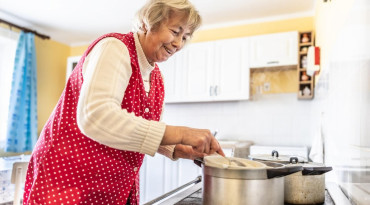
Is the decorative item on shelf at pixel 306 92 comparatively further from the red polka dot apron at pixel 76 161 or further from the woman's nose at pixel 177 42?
the red polka dot apron at pixel 76 161

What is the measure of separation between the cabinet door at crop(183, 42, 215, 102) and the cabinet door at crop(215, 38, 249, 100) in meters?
0.08

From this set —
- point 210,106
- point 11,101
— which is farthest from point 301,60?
point 11,101

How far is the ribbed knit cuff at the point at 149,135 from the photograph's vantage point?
712mm

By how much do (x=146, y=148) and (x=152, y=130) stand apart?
0.15 ft

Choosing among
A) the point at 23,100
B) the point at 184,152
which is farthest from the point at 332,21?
the point at 23,100

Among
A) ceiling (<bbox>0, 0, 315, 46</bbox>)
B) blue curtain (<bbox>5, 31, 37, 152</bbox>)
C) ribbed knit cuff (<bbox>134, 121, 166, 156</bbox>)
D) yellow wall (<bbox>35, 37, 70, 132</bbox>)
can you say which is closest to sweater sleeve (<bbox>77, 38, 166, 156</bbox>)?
ribbed knit cuff (<bbox>134, 121, 166, 156</bbox>)

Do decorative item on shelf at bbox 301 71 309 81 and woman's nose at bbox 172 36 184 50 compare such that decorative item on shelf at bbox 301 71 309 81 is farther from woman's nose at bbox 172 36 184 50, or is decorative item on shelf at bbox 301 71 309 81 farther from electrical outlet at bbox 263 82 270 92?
woman's nose at bbox 172 36 184 50

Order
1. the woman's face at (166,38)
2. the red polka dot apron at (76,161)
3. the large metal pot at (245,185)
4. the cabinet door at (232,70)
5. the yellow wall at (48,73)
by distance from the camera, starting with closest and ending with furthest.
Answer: the large metal pot at (245,185) < the red polka dot apron at (76,161) < the woman's face at (166,38) < the cabinet door at (232,70) < the yellow wall at (48,73)

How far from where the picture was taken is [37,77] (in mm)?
3859

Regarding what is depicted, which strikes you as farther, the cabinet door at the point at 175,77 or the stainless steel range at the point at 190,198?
the cabinet door at the point at 175,77

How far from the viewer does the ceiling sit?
296 centimetres

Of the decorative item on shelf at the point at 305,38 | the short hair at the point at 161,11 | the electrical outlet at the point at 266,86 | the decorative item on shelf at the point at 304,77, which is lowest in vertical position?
the short hair at the point at 161,11

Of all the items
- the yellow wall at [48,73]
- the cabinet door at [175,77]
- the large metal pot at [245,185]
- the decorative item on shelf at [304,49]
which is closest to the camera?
the large metal pot at [245,185]

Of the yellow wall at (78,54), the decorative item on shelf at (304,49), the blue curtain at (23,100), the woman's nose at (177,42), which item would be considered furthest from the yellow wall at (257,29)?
the woman's nose at (177,42)
